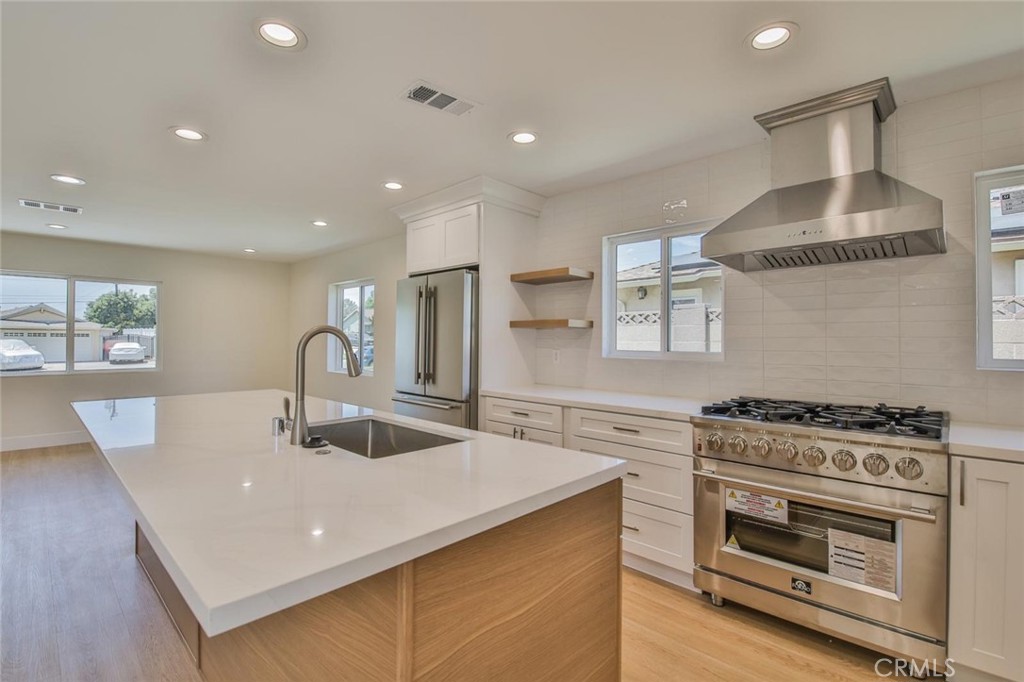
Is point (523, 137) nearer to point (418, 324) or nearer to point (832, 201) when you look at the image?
point (832, 201)

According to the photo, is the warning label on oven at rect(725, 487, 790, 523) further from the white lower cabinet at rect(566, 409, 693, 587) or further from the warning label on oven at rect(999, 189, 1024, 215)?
the warning label on oven at rect(999, 189, 1024, 215)

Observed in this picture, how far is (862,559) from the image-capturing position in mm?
1951

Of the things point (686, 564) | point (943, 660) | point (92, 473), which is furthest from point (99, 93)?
point (943, 660)

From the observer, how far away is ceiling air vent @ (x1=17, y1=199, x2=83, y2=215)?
4.05 metres

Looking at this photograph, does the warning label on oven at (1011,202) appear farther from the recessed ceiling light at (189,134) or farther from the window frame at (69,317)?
the window frame at (69,317)

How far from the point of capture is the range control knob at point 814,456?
2016 mm

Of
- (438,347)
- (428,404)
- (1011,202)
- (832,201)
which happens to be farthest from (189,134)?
(1011,202)

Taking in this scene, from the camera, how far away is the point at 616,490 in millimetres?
1505

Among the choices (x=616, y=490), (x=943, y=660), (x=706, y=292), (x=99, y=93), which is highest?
(x=99, y=93)

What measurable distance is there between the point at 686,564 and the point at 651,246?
2.01m

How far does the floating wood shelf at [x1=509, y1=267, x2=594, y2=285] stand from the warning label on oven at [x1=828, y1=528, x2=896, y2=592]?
82.2 inches

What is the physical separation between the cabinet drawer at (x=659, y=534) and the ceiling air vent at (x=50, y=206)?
17.2 feet

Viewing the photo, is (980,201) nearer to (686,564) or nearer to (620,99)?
(620,99)

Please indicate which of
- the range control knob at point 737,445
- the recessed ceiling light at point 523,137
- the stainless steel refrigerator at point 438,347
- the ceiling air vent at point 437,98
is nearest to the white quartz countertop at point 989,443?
the range control knob at point 737,445
